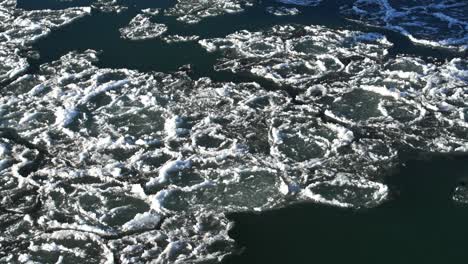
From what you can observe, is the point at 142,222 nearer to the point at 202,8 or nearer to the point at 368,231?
the point at 368,231

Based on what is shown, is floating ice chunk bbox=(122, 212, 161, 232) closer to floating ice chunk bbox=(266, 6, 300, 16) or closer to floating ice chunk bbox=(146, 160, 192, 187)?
floating ice chunk bbox=(146, 160, 192, 187)

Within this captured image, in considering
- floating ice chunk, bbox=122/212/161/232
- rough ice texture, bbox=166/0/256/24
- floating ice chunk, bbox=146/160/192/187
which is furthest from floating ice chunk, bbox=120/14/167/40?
floating ice chunk, bbox=122/212/161/232

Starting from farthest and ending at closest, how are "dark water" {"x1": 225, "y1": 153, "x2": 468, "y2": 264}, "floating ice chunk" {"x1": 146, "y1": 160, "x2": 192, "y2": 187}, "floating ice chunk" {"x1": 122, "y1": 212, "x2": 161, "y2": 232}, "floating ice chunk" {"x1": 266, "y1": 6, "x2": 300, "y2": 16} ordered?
1. "floating ice chunk" {"x1": 266, "y1": 6, "x2": 300, "y2": 16}
2. "floating ice chunk" {"x1": 146, "y1": 160, "x2": 192, "y2": 187}
3. "floating ice chunk" {"x1": 122, "y1": 212, "x2": 161, "y2": 232}
4. "dark water" {"x1": 225, "y1": 153, "x2": 468, "y2": 264}

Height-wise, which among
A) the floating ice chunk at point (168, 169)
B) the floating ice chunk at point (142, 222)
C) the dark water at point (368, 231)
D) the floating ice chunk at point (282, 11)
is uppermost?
the floating ice chunk at point (168, 169)

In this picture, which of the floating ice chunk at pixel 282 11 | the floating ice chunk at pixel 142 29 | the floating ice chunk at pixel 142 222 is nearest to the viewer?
the floating ice chunk at pixel 142 222

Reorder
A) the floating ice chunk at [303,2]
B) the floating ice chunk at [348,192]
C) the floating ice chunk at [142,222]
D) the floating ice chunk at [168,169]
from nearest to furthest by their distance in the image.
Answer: the floating ice chunk at [142,222] → the floating ice chunk at [348,192] → the floating ice chunk at [168,169] → the floating ice chunk at [303,2]

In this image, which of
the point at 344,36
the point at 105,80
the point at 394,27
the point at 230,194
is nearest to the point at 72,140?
the point at 105,80

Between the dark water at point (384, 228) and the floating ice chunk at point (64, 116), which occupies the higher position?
the floating ice chunk at point (64, 116)

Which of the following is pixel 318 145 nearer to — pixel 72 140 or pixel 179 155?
pixel 179 155

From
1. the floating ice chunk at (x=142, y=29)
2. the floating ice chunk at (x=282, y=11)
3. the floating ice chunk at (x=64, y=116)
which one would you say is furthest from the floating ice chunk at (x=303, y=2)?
the floating ice chunk at (x=64, y=116)

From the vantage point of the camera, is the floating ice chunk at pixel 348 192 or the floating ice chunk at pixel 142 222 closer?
the floating ice chunk at pixel 142 222

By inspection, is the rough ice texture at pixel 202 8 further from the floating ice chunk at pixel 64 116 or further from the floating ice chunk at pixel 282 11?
the floating ice chunk at pixel 64 116
